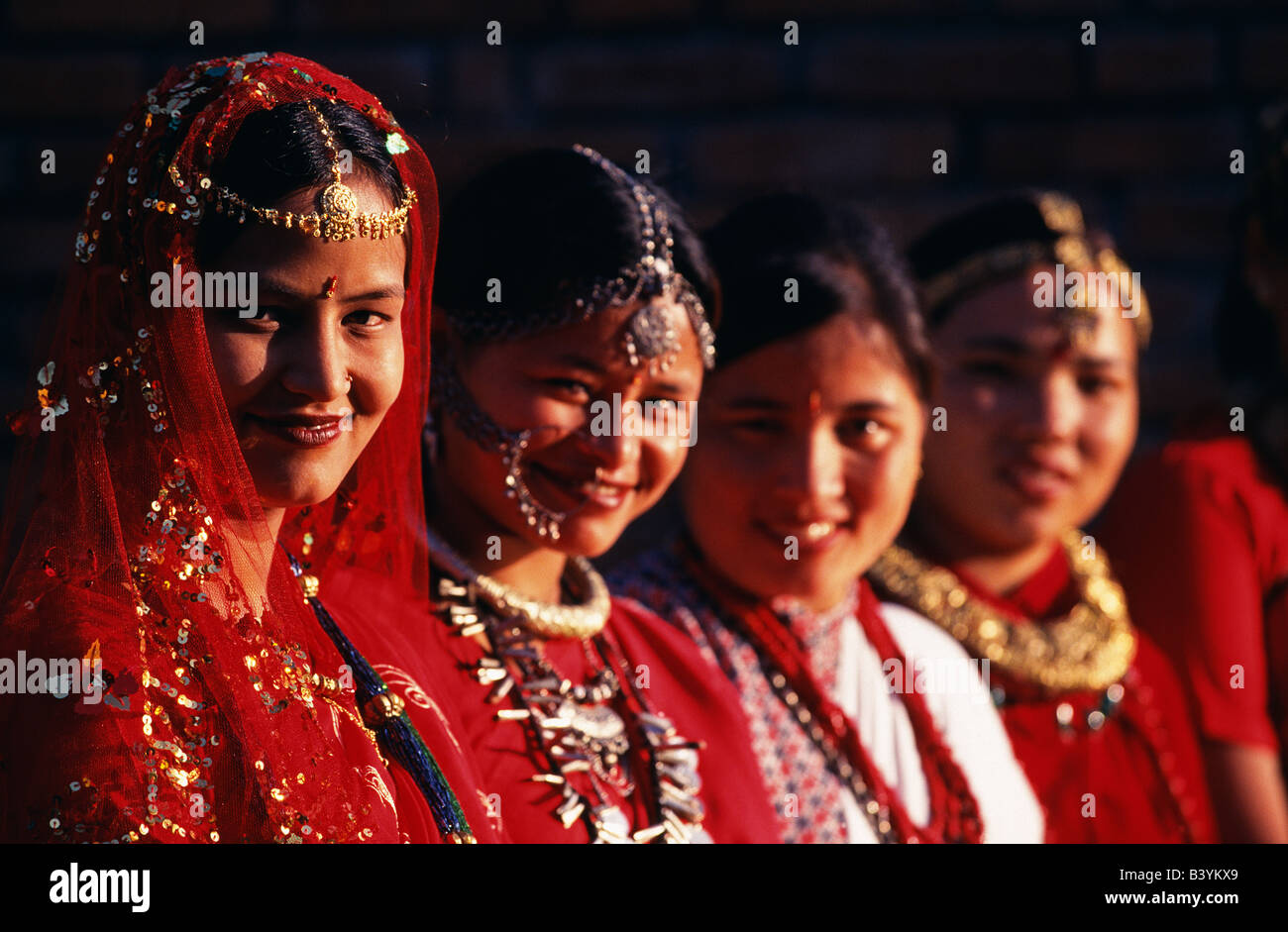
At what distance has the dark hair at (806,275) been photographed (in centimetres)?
201

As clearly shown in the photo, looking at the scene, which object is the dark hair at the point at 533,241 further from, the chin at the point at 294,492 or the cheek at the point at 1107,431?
the cheek at the point at 1107,431

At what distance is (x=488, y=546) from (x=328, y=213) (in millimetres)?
553

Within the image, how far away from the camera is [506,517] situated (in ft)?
5.60

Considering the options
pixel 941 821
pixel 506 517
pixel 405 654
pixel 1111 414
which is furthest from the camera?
pixel 1111 414

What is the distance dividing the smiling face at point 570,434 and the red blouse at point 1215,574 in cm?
115

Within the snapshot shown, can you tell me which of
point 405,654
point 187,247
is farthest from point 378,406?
point 405,654

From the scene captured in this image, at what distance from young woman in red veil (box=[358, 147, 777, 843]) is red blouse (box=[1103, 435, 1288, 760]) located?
107cm

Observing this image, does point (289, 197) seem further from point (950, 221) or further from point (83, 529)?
point (950, 221)

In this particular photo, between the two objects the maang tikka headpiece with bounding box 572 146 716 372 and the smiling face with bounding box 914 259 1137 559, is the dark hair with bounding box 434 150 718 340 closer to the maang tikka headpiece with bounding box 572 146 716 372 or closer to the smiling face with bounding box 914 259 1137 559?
the maang tikka headpiece with bounding box 572 146 716 372

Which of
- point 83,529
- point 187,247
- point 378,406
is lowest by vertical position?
point 83,529

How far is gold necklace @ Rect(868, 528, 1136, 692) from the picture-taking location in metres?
2.34

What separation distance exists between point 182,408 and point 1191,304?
8.02ft

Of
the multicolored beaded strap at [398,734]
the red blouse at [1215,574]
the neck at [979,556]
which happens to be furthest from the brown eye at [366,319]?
the red blouse at [1215,574]

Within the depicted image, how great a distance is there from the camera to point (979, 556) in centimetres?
244
